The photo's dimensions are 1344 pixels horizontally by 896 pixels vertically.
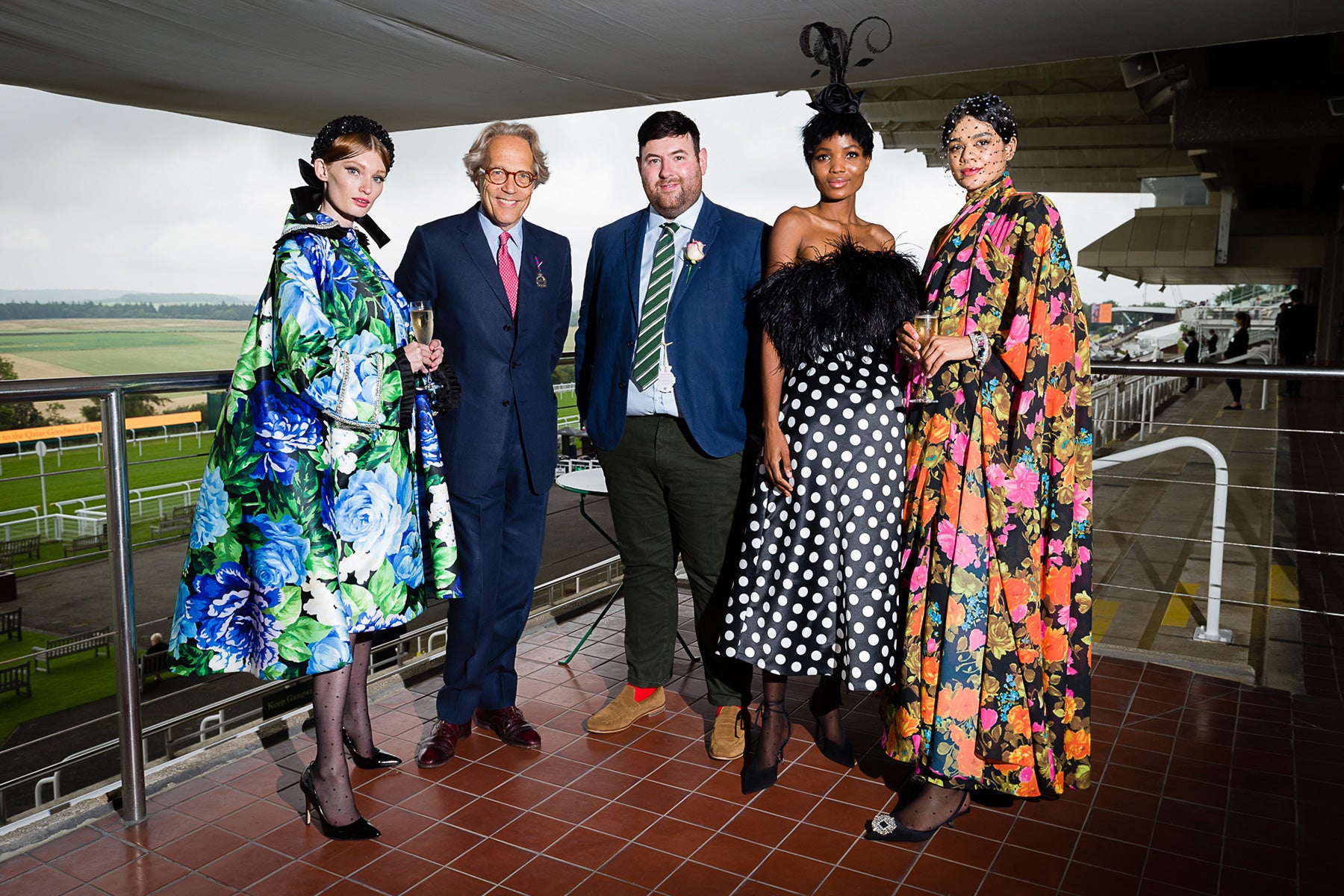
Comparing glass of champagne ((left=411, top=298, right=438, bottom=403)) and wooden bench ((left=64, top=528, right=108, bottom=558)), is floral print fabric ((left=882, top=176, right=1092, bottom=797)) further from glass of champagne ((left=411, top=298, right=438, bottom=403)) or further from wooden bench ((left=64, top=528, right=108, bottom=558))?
wooden bench ((left=64, top=528, right=108, bottom=558))

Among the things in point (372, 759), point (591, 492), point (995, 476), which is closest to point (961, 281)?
point (995, 476)

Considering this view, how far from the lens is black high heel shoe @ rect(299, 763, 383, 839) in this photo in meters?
2.22

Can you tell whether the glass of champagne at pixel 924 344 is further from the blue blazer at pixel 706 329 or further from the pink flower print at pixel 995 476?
the blue blazer at pixel 706 329

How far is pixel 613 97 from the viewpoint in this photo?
6.59m

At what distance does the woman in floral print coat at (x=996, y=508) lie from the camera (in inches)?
82.1

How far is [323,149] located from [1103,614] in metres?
5.66

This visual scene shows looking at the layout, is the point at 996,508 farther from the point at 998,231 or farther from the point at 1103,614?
the point at 1103,614

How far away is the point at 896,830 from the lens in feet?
7.31

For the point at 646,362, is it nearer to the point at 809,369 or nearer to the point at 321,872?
the point at 809,369

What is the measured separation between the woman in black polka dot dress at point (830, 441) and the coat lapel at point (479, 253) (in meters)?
0.78

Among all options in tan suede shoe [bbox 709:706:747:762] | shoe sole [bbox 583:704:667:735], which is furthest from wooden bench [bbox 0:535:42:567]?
tan suede shoe [bbox 709:706:747:762]

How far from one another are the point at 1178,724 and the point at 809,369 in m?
1.79

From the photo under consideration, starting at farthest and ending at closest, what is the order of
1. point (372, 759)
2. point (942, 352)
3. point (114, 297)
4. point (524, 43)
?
point (114, 297) → point (524, 43) → point (372, 759) → point (942, 352)

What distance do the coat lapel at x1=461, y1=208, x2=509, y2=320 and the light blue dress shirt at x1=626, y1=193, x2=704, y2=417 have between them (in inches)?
16.8
